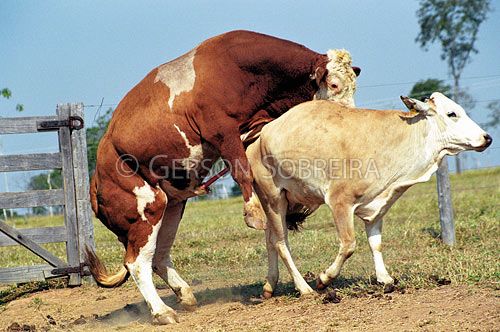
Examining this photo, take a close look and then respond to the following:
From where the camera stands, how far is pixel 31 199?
10.6 m

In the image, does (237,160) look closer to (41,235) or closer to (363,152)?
(363,152)

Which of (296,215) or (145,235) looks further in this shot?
(296,215)

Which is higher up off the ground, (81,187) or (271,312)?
(81,187)

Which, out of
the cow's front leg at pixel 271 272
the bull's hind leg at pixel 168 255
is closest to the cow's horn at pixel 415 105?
the cow's front leg at pixel 271 272

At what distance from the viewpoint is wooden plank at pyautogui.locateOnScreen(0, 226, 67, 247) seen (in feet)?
34.4

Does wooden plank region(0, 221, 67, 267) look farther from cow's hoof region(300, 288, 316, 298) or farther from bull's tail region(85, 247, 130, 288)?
cow's hoof region(300, 288, 316, 298)

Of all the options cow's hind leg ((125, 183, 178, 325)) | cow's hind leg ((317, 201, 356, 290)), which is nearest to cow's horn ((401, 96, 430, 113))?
cow's hind leg ((317, 201, 356, 290))

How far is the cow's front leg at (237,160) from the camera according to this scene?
25.2 ft

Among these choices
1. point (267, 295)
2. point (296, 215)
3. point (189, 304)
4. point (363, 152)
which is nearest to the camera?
point (363, 152)

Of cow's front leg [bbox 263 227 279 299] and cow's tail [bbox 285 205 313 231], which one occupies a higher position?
cow's tail [bbox 285 205 313 231]

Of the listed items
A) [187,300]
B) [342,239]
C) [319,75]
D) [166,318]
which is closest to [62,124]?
[187,300]

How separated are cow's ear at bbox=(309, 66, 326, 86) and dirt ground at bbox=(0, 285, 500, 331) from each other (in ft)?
6.98

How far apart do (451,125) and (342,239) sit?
4.90 feet

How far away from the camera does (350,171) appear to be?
7.55m
